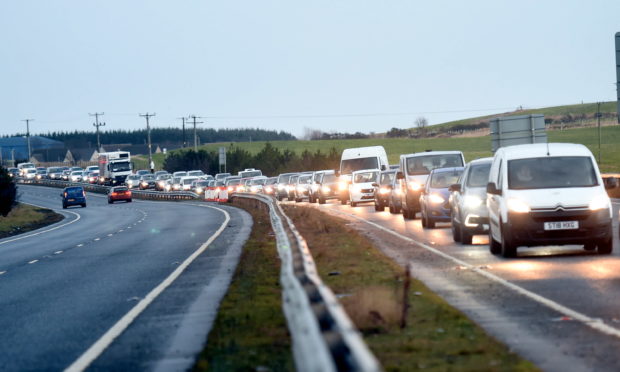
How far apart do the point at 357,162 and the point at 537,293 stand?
39221 mm

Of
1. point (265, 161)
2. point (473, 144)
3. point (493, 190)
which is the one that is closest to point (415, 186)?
point (493, 190)

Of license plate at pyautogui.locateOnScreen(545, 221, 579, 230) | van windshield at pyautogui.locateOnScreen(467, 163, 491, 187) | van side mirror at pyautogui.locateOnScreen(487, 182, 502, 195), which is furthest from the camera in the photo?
van windshield at pyautogui.locateOnScreen(467, 163, 491, 187)

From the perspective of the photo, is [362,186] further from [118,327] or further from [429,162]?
[118,327]

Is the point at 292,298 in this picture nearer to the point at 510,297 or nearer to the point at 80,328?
the point at 80,328

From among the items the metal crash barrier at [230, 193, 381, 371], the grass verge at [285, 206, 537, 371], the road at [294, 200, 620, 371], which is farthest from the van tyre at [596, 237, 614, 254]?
the metal crash barrier at [230, 193, 381, 371]

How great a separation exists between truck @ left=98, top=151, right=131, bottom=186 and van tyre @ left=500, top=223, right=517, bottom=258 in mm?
90900

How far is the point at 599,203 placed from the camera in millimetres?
18453

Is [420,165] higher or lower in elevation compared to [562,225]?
higher

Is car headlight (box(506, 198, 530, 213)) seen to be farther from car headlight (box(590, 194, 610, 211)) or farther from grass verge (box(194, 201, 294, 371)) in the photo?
grass verge (box(194, 201, 294, 371))

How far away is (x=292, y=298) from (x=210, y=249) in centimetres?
1753

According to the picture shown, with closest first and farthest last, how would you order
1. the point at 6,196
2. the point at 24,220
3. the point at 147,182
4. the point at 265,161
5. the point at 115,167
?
the point at 24,220
the point at 6,196
the point at 147,182
the point at 115,167
the point at 265,161

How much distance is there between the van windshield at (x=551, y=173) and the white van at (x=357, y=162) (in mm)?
32558

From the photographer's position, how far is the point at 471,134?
478 feet

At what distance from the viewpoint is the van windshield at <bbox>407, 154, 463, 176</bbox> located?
35.5 m
